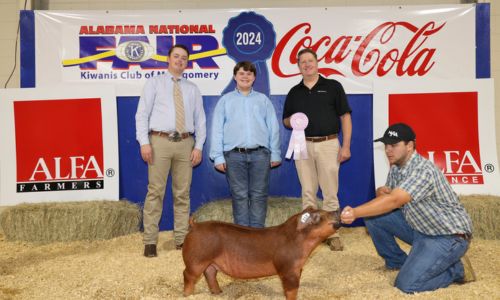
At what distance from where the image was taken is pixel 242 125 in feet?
12.9

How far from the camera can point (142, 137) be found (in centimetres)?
392

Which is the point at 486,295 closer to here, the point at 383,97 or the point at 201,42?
the point at 383,97

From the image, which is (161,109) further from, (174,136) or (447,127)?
(447,127)

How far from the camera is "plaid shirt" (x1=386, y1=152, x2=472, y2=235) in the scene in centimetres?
281

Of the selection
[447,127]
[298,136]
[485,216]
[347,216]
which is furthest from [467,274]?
[447,127]

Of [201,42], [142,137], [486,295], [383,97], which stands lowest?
[486,295]

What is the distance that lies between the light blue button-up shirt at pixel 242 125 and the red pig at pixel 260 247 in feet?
4.24

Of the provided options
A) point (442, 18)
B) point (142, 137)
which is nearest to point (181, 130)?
point (142, 137)

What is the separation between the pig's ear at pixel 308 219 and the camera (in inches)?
99.1

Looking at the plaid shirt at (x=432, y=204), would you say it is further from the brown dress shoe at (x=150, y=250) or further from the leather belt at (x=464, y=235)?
the brown dress shoe at (x=150, y=250)

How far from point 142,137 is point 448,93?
Result: 3.12 meters

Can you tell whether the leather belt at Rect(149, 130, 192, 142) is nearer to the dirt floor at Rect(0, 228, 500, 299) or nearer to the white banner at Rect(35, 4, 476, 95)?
the dirt floor at Rect(0, 228, 500, 299)

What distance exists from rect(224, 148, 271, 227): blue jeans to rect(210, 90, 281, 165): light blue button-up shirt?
0.09 metres

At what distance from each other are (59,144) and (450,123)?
158 inches
